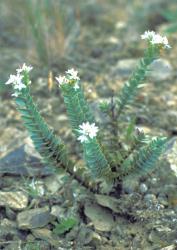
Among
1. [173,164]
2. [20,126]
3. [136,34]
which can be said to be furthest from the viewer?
[136,34]

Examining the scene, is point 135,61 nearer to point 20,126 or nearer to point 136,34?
point 136,34

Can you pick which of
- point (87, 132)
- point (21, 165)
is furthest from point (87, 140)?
point (21, 165)

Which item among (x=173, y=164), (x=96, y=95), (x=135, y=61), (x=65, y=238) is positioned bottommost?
(x=65, y=238)

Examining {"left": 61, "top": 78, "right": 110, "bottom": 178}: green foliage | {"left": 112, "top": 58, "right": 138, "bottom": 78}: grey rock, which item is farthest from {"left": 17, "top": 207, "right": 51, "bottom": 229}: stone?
{"left": 112, "top": 58, "right": 138, "bottom": 78}: grey rock

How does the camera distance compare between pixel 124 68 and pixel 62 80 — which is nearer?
pixel 62 80

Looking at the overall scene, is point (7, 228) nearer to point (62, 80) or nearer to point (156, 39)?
point (62, 80)

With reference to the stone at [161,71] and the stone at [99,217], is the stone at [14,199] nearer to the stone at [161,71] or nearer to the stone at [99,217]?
the stone at [99,217]

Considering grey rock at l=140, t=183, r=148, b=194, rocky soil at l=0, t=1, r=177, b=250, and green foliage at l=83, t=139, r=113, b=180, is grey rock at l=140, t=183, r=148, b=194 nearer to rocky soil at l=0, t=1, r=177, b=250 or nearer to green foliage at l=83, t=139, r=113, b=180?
rocky soil at l=0, t=1, r=177, b=250

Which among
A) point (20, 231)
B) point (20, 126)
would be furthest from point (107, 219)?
point (20, 126)
